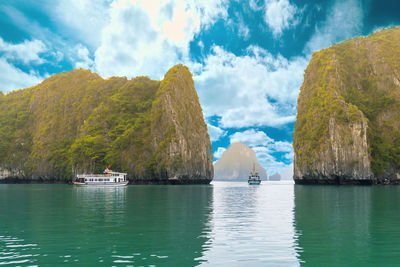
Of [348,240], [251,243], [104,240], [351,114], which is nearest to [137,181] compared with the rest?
[351,114]

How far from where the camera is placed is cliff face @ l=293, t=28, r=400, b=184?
11606cm

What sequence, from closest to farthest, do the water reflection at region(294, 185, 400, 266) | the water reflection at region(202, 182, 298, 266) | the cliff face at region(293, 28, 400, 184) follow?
the water reflection at region(202, 182, 298, 266) → the water reflection at region(294, 185, 400, 266) → the cliff face at region(293, 28, 400, 184)

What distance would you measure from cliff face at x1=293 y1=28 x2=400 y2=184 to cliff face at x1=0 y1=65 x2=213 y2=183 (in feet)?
164

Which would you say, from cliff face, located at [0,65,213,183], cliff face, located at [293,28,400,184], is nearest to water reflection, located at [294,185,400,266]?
cliff face, located at [293,28,400,184]

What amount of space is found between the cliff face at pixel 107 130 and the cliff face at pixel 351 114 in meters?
50.1

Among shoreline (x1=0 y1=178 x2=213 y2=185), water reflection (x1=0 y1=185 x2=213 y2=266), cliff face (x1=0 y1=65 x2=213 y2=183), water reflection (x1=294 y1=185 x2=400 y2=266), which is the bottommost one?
shoreline (x1=0 y1=178 x2=213 y2=185)

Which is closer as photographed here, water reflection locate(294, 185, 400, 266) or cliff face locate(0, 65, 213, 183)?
water reflection locate(294, 185, 400, 266)

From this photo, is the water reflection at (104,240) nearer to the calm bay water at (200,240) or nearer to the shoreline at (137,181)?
the calm bay water at (200,240)

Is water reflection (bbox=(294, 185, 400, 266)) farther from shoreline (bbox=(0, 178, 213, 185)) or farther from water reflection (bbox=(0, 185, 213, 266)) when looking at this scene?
shoreline (bbox=(0, 178, 213, 185))

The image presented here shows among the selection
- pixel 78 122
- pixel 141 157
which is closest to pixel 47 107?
pixel 78 122

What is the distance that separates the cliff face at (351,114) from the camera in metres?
A: 116

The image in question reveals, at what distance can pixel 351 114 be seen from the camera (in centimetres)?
11912

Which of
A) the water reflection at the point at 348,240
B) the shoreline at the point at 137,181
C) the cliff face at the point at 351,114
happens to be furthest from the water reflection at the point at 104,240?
the shoreline at the point at 137,181

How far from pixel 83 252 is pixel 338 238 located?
559 inches
